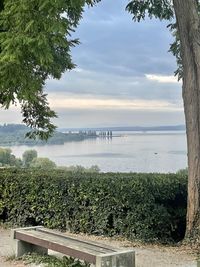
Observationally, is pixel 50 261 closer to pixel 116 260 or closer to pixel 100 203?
pixel 116 260

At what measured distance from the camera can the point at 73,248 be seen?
589cm

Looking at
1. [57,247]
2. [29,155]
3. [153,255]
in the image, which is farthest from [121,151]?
[57,247]

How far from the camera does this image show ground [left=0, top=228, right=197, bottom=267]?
7.11m

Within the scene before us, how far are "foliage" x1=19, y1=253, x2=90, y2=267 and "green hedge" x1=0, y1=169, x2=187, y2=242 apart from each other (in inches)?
96.0

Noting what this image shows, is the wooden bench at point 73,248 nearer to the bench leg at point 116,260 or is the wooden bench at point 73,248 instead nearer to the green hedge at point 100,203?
the bench leg at point 116,260

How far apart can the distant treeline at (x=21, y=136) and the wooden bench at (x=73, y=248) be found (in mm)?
8754

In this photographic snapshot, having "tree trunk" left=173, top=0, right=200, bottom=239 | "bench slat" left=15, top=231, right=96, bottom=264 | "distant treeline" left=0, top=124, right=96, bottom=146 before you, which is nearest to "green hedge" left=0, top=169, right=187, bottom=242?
"tree trunk" left=173, top=0, right=200, bottom=239

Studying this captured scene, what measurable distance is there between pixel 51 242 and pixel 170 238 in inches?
146

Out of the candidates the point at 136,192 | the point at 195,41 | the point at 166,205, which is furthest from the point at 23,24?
the point at 166,205

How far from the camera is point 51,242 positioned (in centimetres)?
632

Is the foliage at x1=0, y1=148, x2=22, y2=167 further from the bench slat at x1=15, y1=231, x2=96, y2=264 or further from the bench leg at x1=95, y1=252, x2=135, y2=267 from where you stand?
the bench leg at x1=95, y1=252, x2=135, y2=267

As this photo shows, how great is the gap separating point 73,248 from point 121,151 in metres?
14.0

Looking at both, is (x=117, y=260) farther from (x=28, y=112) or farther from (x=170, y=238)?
(x=28, y=112)

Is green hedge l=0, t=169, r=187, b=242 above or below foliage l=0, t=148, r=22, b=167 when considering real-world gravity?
below
